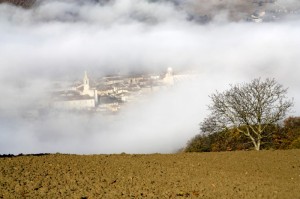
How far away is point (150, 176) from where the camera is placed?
14867mm

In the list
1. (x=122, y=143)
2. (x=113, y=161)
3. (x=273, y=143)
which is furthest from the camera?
(x=122, y=143)

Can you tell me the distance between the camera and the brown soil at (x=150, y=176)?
1224 cm

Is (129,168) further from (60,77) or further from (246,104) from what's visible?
(60,77)

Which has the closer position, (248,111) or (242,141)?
(248,111)

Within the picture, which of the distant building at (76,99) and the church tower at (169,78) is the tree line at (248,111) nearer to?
the distant building at (76,99)

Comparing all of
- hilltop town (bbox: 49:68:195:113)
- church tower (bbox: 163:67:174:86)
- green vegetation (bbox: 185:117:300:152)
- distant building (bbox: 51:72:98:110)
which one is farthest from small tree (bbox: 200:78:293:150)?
church tower (bbox: 163:67:174:86)

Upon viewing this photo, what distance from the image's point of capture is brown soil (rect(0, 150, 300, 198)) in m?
12.2

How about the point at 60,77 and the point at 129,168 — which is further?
the point at 60,77

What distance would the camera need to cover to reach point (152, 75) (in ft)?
593

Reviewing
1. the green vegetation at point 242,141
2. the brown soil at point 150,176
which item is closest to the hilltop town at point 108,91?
the green vegetation at point 242,141

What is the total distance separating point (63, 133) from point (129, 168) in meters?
87.1

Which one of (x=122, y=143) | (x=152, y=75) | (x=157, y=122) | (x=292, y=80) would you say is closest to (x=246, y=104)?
(x=122, y=143)

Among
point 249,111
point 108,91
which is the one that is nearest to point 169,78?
point 108,91

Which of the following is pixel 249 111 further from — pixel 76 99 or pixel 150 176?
pixel 76 99
